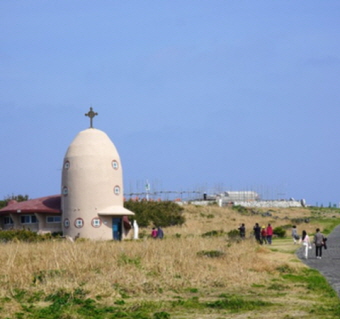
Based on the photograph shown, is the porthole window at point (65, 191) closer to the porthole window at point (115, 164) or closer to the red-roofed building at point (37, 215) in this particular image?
the red-roofed building at point (37, 215)

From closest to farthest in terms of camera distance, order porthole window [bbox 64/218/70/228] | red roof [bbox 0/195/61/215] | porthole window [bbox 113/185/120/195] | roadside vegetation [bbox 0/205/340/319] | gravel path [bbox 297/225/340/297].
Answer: roadside vegetation [bbox 0/205/340/319], gravel path [bbox 297/225/340/297], porthole window [bbox 64/218/70/228], porthole window [bbox 113/185/120/195], red roof [bbox 0/195/61/215]

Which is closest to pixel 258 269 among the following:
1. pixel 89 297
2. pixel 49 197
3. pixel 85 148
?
pixel 89 297

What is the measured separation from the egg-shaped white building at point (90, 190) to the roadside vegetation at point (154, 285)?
2014 cm

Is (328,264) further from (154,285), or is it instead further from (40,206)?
(40,206)

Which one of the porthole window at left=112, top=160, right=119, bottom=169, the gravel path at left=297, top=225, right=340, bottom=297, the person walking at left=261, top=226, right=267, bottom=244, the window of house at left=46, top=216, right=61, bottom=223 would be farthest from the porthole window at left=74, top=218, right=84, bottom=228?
the gravel path at left=297, top=225, right=340, bottom=297

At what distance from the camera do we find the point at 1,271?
64.0 ft

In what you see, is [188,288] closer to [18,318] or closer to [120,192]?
[18,318]

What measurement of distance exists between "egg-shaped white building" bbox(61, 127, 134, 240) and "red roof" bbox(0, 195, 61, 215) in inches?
60.4

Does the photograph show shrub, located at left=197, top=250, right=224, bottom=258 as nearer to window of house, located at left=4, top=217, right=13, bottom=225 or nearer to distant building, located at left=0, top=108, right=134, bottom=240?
distant building, located at left=0, top=108, right=134, bottom=240

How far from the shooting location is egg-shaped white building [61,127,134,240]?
46.8 meters

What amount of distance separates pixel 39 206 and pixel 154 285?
102ft

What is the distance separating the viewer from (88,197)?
46.8 meters

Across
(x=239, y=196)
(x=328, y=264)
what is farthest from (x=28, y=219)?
(x=239, y=196)

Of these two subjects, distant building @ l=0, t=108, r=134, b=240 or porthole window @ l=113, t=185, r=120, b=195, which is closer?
distant building @ l=0, t=108, r=134, b=240
